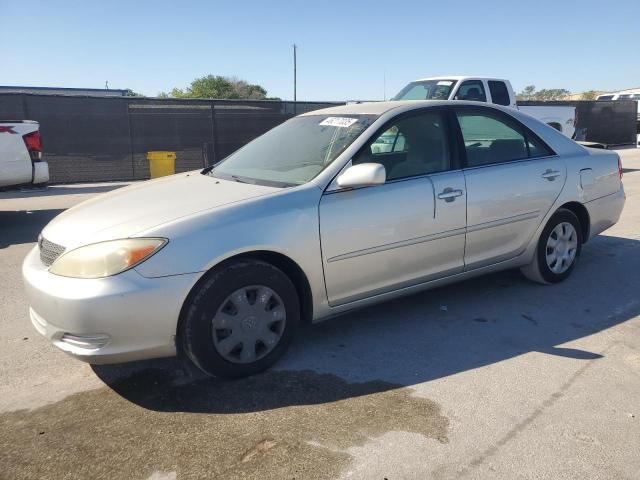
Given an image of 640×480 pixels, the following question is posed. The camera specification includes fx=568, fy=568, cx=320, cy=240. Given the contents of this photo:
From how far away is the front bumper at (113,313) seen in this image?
289cm

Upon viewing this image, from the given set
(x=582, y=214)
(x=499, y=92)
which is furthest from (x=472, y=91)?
(x=582, y=214)

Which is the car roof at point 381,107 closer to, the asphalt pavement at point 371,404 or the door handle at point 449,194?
the door handle at point 449,194

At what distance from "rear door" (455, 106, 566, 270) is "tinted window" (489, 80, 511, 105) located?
755 cm

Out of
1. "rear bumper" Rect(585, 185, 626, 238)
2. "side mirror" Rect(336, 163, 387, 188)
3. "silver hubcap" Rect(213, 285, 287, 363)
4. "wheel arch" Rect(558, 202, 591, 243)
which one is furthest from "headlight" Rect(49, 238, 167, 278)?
"rear bumper" Rect(585, 185, 626, 238)

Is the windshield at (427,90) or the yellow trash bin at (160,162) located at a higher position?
the windshield at (427,90)

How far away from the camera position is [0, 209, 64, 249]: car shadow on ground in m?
7.20

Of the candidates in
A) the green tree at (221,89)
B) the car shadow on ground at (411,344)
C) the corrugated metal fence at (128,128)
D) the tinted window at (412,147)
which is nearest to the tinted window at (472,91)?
the corrugated metal fence at (128,128)

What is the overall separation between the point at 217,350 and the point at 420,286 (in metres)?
1.57

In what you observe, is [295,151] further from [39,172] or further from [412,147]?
[39,172]

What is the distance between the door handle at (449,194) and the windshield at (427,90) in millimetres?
7516

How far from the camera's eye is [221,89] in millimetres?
70688

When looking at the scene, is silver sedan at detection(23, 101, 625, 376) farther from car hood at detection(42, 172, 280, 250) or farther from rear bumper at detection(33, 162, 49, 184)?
rear bumper at detection(33, 162, 49, 184)

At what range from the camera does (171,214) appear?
3205 mm

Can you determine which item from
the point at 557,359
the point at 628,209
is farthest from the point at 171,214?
the point at 628,209
